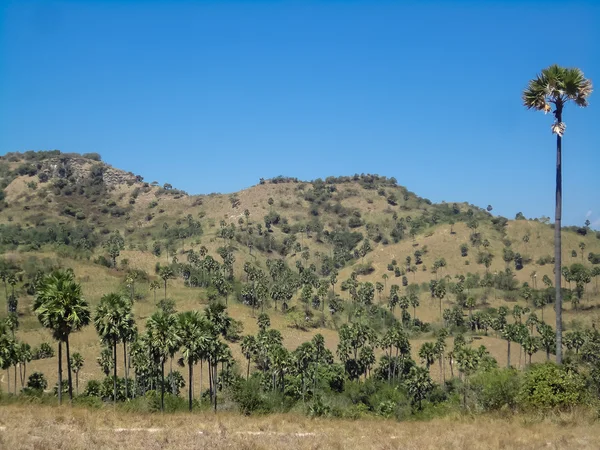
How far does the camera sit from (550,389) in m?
28.6

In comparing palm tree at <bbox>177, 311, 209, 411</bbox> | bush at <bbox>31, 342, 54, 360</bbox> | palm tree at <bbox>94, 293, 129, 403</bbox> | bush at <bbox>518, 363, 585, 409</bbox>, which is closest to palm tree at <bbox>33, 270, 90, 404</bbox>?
palm tree at <bbox>177, 311, 209, 411</bbox>

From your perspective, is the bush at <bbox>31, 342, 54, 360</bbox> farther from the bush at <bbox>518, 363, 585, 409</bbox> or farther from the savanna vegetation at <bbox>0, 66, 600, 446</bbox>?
the bush at <bbox>518, 363, 585, 409</bbox>

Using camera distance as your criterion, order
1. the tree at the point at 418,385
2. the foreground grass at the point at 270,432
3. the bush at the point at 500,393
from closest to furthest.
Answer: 1. the foreground grass at the point at 270,432
2. the bush at the point at 500,393
3. the tree at the point at 418,385

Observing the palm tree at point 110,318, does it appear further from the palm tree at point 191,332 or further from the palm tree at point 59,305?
the palm tree at point 59,305

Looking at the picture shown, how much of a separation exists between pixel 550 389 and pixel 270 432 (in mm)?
15139

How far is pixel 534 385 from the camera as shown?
29344mm

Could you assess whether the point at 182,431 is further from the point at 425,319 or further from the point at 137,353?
the point at 425,319

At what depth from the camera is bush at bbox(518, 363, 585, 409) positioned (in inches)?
1108

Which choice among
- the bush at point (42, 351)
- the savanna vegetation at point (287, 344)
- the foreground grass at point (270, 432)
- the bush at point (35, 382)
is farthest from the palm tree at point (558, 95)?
the bush at point (42, 351)

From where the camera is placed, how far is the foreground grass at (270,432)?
19.9m

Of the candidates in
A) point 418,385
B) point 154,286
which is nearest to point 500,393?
point 418,385

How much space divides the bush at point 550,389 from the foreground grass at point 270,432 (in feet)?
8.24


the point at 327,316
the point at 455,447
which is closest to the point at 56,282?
the point at 455,447

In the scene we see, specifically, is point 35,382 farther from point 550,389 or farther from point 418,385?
point 550,389
